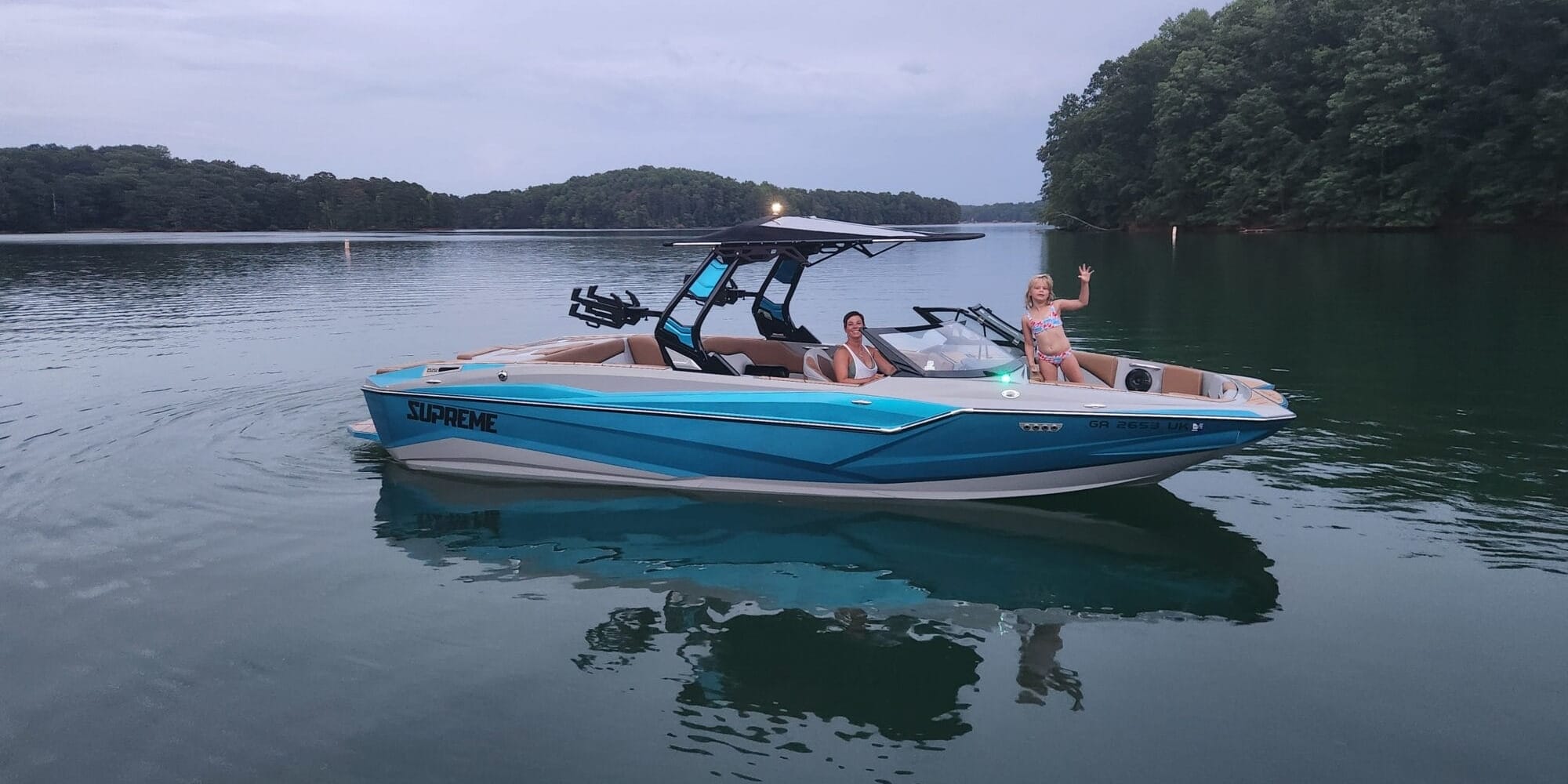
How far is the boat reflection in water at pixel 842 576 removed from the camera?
5273 mm

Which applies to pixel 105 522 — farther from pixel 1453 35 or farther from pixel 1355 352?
pixel 1453 35

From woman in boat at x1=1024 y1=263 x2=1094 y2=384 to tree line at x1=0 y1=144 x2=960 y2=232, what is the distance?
8277 centimetres

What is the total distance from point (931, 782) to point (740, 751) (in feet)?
2.93

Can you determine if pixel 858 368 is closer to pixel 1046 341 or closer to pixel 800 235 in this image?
pixel 800 235

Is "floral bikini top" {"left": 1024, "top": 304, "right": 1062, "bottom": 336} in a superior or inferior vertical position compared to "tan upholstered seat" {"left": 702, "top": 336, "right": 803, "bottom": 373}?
superior

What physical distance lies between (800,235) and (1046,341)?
2264 mm

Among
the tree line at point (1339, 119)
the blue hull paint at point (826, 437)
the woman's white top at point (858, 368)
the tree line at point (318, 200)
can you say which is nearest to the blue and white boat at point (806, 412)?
the blue hull paint at point (826, 437)

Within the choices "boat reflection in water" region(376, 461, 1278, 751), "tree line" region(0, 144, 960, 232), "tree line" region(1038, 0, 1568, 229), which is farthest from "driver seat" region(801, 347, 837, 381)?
"tree line" region(0, 144, 960, 232)

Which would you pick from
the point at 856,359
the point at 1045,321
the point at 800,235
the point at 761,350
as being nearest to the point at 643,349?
the point at 761,350

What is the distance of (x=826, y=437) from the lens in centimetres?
801

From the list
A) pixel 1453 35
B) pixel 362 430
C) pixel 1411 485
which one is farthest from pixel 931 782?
pixel 1453 35

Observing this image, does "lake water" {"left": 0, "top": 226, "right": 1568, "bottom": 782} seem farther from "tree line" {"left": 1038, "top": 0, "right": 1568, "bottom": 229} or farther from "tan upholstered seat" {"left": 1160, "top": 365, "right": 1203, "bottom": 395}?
"tree line" {"left": 1038, "top": 0, "right": 1568, "bottom": 229}

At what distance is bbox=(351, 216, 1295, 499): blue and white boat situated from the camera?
7586mm

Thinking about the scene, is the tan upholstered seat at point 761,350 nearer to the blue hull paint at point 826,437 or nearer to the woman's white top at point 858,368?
the woman's white top at point 858,368
